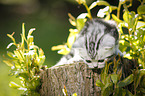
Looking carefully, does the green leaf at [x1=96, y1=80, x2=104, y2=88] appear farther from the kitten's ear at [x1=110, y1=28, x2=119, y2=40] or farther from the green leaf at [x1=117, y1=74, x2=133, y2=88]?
the kitten's ear at [x1=110, y1=28, x2=119, y2=40]

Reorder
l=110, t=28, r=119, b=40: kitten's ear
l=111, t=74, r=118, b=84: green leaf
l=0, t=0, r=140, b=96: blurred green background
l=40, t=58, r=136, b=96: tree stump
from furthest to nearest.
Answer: l=0, t=0, r=140, b=96: blurred green background < l=110, t=28, r=119, b=40: kitten's ear < l=40, t=58, r=136, b=96: tree stump < l=111, t=74, r=118, b=84: green leaf

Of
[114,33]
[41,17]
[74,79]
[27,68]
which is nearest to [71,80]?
[74,79]

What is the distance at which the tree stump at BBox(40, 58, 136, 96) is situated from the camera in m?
1.00

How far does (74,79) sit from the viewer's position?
40.0 inches

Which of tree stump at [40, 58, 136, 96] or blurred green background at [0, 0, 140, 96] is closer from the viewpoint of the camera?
tree stump at [40, 58, 136, 96]

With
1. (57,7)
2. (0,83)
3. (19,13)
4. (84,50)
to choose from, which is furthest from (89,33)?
(19,13)

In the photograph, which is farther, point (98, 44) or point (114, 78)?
point (98, 44)

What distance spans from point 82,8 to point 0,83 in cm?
244

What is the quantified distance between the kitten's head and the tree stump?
58 mm

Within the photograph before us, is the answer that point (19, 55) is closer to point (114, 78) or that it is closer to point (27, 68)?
point (27, 68)

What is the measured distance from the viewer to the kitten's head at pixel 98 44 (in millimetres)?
1003

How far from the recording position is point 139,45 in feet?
3.34

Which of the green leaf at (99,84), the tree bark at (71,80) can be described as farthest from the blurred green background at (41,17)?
the green leaf at (99,84)

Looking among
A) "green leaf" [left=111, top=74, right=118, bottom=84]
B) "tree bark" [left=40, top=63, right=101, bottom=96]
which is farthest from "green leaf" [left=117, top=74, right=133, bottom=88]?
"tree bark" [left=40, top=63, right=101, bottom=96]
